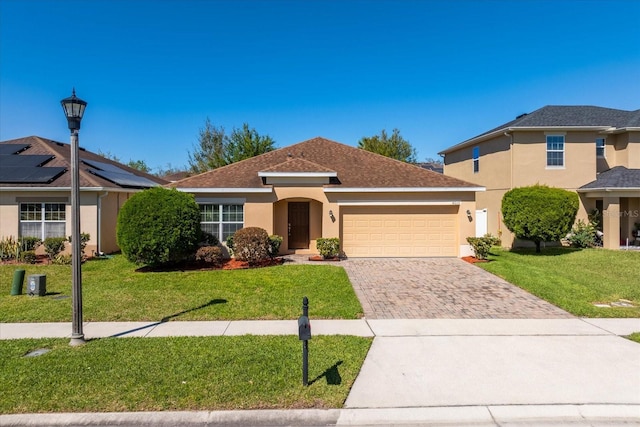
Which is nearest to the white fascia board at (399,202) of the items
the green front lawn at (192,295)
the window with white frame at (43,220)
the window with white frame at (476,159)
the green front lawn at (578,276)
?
the green front lawn at (578,276)

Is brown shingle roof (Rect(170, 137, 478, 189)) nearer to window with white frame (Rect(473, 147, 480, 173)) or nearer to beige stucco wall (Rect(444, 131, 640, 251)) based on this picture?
beige stucco wall (Rect(444, 131, 640, 251))

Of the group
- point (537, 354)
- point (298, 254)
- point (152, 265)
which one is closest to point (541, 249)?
point (298, 254)

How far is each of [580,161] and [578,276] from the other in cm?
923

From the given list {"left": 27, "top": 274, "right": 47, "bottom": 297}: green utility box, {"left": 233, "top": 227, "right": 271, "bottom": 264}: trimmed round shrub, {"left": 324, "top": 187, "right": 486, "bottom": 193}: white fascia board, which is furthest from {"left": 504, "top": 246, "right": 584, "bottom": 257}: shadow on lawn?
{"left": 27, "top": 274, "right": 47, "bottom": 297}: green utility box

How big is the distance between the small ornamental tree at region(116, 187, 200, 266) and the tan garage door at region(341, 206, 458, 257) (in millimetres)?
6614

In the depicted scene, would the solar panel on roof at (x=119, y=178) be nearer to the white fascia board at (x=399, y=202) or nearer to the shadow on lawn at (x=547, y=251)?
the white fascia board at (x=399, y=202)

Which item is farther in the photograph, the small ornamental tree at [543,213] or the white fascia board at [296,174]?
the small ornamental tree at [543,213]

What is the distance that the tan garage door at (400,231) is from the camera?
1586 centimetres

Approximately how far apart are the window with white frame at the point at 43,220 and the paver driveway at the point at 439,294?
12.5m

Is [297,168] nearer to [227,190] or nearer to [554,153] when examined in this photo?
[227,190]

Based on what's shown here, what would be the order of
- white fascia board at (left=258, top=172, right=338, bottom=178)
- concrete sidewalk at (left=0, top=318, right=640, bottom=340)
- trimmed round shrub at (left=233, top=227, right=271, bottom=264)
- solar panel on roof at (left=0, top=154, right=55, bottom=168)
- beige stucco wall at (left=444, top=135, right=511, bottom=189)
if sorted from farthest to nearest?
beige stucco wall at (left=444, top=135, right=511, bottom=189)
solar panel on roof at (left=0, top=154, right=55, bottom=168)
white fascia board at (left=258, top=172, right=338, bottom=178)
trimmed round shrub at (left=233, top=227, right=271, bottom=264)
concrete sidewalk at (left=0, top=318, right=640, bottom=340)

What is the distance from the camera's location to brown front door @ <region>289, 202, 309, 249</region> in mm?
16531

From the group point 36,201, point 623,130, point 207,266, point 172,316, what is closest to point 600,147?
point 623,130

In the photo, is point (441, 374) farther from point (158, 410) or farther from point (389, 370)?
point (158, 410)
